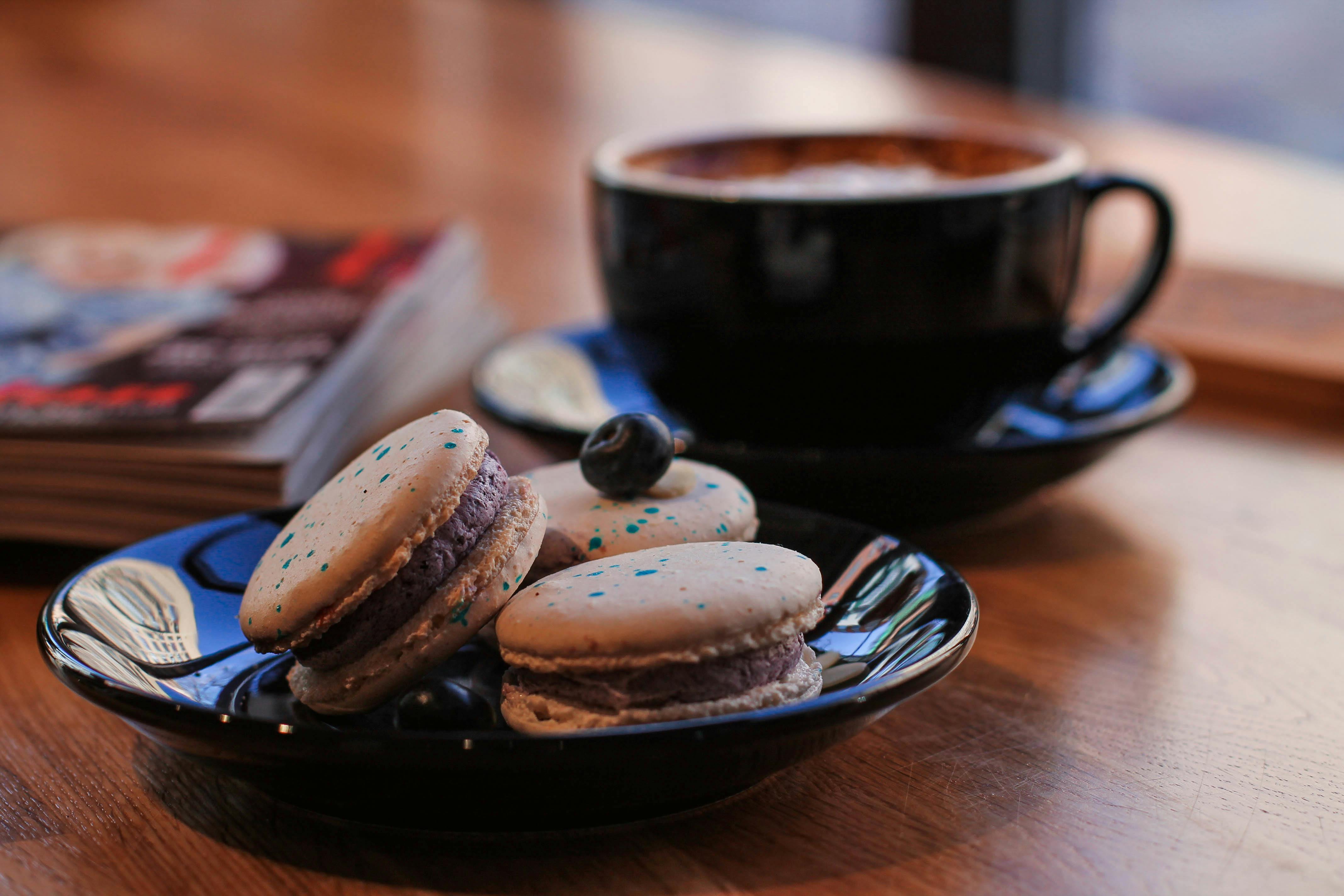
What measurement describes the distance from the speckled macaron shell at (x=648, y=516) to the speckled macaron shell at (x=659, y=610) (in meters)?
0.04

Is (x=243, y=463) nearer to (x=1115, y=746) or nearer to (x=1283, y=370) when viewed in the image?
(x=1115, y=746)

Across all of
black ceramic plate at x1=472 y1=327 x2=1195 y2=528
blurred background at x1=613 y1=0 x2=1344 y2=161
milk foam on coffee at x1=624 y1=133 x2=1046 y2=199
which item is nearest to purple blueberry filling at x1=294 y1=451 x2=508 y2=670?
black ceramic plate at x1=472 y1=327 x2=1195 y2=528

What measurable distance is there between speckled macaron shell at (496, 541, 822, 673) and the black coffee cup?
23 centimetres

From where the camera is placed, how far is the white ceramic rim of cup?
0.59m

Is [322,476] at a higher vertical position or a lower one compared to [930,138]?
lower

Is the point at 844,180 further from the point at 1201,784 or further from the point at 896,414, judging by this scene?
the point at 1201,784

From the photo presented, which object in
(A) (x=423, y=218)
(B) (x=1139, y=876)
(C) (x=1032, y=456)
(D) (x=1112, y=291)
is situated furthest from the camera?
(A) (x=423, y=218)

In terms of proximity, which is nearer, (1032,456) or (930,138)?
(1032,456)

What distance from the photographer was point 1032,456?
55cm

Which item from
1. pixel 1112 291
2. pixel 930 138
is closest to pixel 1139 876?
pixel 930 138

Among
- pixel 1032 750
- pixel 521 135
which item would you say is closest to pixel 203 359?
pixel 1032 750

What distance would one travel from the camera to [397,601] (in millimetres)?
384

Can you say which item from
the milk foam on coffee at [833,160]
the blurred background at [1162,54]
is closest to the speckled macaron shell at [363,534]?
the milk foam on coffee at [833,160]

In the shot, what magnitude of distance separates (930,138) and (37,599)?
52cm
